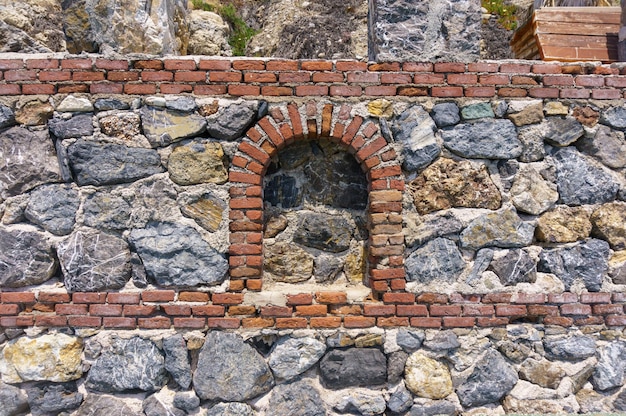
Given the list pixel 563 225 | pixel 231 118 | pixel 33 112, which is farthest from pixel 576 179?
pixel 33 112

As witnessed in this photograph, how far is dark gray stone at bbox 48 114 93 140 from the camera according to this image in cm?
285

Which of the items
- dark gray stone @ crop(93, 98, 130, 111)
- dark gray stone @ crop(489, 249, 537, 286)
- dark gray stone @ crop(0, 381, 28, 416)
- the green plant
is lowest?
dark gray stone @ crop(0, 381, 28, 416)

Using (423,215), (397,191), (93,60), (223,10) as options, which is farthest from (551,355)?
(223,10)

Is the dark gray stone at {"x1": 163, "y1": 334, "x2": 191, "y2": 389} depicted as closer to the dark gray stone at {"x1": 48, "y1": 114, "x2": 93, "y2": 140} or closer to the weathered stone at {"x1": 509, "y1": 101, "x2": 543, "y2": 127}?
the dark gray stone at {"x1": 48, "y1": 114, "x2": 93, "y2": 140}

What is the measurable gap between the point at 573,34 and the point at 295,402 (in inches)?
139

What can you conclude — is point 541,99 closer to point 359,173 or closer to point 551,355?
point 359,173

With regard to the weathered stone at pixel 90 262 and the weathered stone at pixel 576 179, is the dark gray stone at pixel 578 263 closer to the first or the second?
the weathered stone at pixel 576 179

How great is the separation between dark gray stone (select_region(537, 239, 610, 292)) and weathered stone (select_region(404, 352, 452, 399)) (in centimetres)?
102

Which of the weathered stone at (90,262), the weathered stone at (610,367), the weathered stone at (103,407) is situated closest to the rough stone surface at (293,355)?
the weathered stone at (103,407)

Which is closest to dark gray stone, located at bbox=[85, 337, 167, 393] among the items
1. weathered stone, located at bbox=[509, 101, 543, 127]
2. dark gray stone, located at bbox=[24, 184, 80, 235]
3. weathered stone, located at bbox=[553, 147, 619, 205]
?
dark gray stone, located at bbox=[24, 184, 80, 235]

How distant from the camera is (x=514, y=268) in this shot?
3025mm

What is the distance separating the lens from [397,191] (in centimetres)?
295

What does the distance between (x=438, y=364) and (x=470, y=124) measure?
63.6 inches

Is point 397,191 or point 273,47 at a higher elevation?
point 273,47
